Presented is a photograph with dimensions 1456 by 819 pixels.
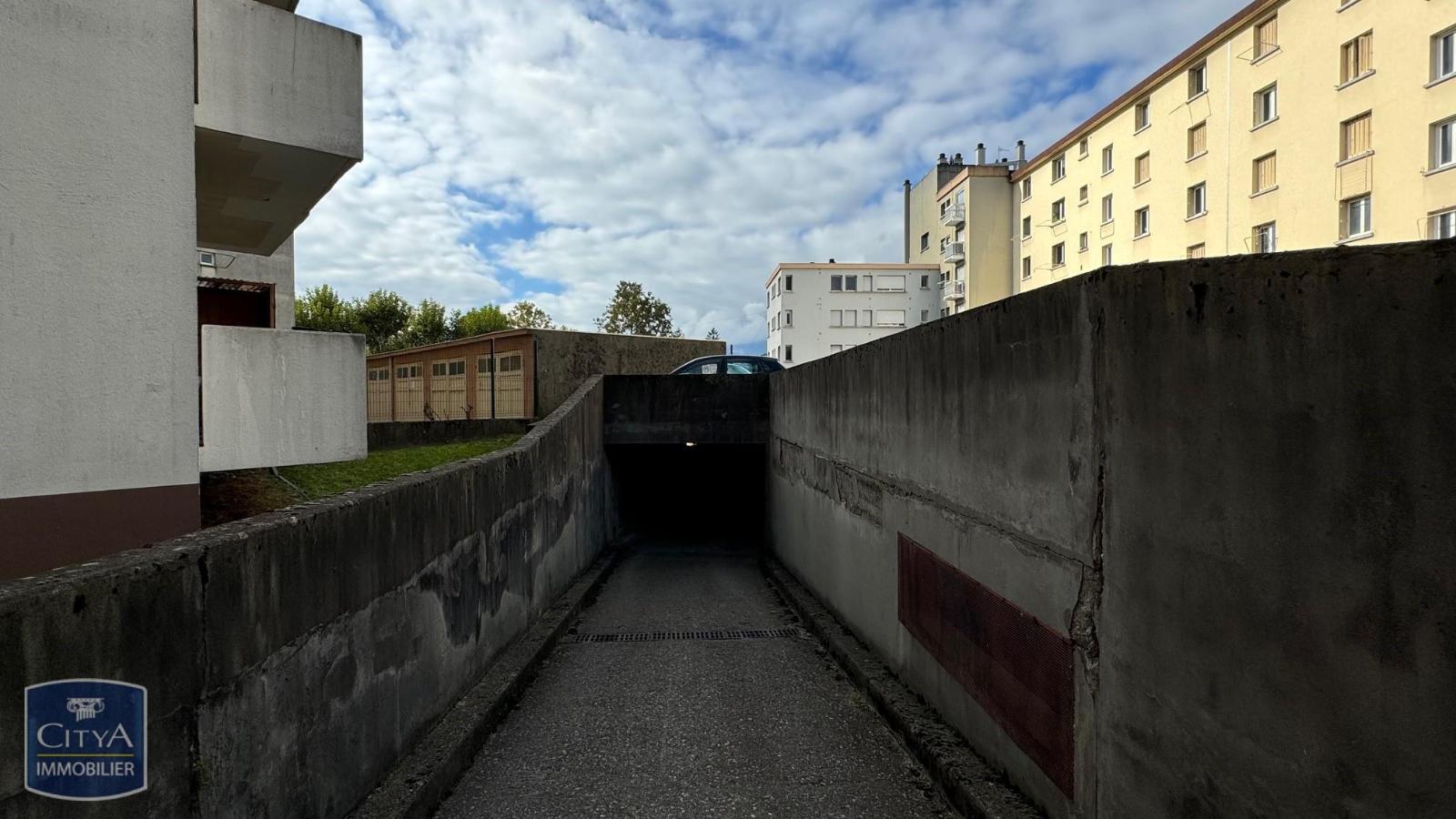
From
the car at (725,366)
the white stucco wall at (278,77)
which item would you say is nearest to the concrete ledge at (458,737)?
the white stucco wall at (278,77)

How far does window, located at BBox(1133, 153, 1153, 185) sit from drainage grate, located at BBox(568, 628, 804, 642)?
29.4 metres

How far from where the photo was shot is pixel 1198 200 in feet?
92.6

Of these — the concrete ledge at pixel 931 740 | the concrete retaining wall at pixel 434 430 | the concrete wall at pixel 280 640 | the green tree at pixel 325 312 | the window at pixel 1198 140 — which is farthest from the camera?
the green tree at pixel 325 312

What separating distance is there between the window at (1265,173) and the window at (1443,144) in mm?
4932

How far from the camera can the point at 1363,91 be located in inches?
838

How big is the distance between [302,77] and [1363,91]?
25.9 meters

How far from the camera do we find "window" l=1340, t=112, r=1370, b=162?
21.3 meters

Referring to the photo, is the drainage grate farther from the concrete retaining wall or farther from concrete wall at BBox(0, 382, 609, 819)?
the concrete retaining wall

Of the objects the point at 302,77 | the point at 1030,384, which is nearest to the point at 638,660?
the point at 1030,384

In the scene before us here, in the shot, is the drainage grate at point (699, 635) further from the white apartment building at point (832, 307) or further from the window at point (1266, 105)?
the white apartment building at point (832, 307)

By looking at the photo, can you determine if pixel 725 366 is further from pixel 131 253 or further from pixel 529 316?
pixel 529 316

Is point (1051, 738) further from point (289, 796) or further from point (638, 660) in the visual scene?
point (638, 660)

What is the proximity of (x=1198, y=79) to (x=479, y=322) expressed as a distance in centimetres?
4508

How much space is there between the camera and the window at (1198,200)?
27672 millimetres
